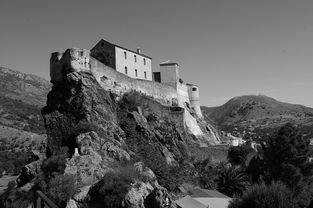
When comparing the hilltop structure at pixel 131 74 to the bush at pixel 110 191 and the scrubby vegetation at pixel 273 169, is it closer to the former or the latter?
the scrubby vegetation at pixel 273 169

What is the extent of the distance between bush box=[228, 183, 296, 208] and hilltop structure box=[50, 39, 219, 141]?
65.4ft

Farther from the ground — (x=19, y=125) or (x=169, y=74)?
(x=169, y=74)

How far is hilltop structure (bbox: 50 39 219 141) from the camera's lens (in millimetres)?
38812

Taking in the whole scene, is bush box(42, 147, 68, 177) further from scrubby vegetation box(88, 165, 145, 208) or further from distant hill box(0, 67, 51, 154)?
distant hill box(0, 67, 51, 154)

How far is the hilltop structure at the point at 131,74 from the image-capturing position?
38812mm

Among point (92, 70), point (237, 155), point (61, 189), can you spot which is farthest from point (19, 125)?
point (61, 189)

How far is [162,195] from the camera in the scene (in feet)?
94.6

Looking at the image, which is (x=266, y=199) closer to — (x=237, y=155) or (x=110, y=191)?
(x=110, y=191)

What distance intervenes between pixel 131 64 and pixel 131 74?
1.35 meters

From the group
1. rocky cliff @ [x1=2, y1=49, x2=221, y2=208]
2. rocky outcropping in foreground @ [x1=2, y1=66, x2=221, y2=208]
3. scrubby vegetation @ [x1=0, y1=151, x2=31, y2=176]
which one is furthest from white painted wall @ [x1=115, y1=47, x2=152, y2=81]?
scrubby vegetation @ [x1=0, y1=151, x2=31, y2=176]

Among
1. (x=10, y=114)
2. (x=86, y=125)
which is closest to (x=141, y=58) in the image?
(x=86, y=125)

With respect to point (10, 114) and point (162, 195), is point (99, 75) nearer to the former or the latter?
point (162, 195)

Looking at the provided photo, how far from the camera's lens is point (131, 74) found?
48.4 m

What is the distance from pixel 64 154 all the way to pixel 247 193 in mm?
15788
